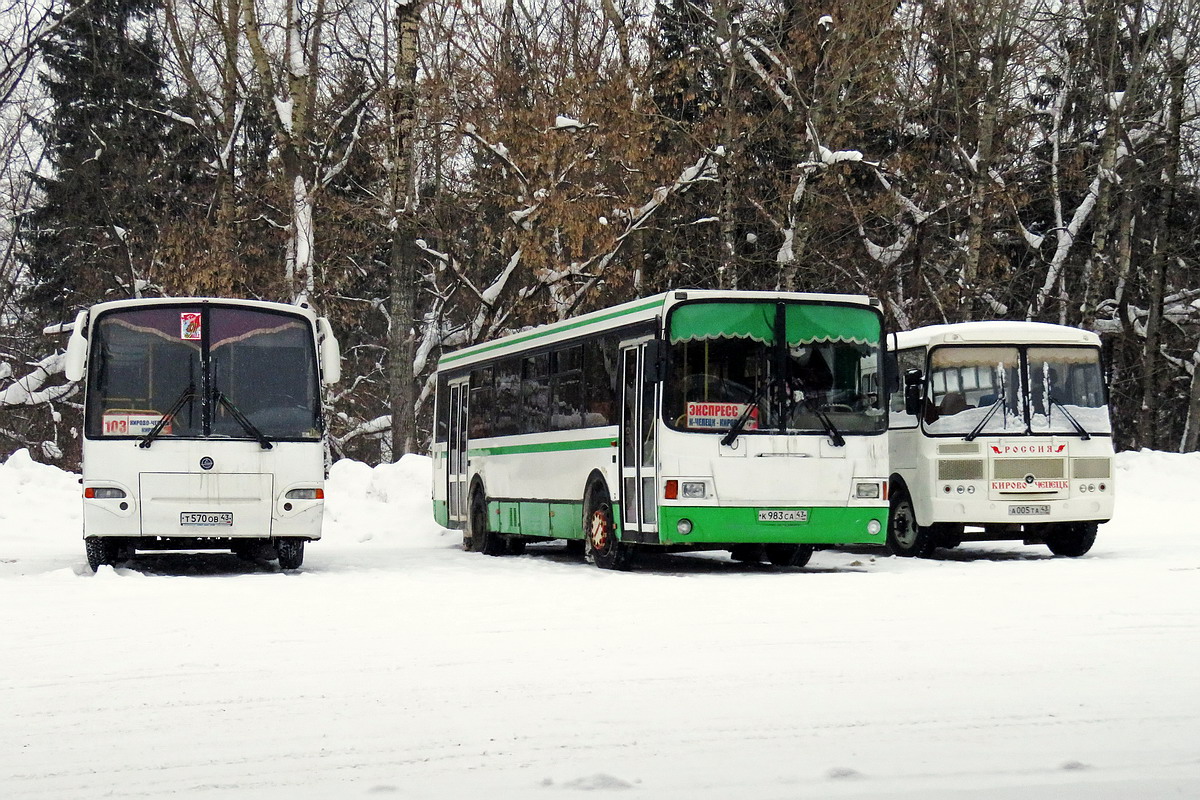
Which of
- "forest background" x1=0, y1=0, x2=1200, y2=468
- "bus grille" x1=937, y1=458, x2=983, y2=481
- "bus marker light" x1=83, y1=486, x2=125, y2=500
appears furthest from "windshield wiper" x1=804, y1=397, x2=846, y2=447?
"forest background" x1=0, y1=0, x2=1200, y2=468

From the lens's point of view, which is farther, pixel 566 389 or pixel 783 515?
pixel 566 389

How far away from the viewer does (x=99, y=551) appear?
19.6m

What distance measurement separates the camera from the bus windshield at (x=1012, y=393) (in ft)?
69.9

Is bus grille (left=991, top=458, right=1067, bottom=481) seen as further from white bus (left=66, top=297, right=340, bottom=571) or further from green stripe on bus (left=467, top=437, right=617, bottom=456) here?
white bus (left=66, top=297, right=340, bottom=571)

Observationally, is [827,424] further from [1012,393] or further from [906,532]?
[906,532]

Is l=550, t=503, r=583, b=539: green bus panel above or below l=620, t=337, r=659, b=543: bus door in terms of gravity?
below

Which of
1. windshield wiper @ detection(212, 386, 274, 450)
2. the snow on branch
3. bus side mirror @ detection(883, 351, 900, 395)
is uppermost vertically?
the snow on branch

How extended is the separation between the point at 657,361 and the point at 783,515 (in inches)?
80.9

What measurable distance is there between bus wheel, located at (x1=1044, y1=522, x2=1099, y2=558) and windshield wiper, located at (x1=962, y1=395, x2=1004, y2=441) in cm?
151

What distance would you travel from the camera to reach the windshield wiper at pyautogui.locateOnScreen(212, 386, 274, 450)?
64.0ft

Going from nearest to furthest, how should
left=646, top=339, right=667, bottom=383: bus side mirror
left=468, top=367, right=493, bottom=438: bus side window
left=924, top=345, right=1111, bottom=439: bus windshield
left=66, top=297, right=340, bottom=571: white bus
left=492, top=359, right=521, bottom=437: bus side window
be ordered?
left=646, top=339, right=667, bottom=383: bus side mirror
left=66, top=297, right=340, bottom=571: white bus
left=924, top=345, right=1111, bottom=439: bus windshield
left=492, top=359, right=521, bottom=437: bus side window
left=468, top=367, right=493, bottom=438: bus side window

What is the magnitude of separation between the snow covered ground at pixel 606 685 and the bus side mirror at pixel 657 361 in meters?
2.03

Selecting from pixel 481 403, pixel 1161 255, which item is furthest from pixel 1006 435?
pixel 1161 255

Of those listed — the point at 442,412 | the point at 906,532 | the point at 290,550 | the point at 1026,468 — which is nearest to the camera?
the point at 290,550
